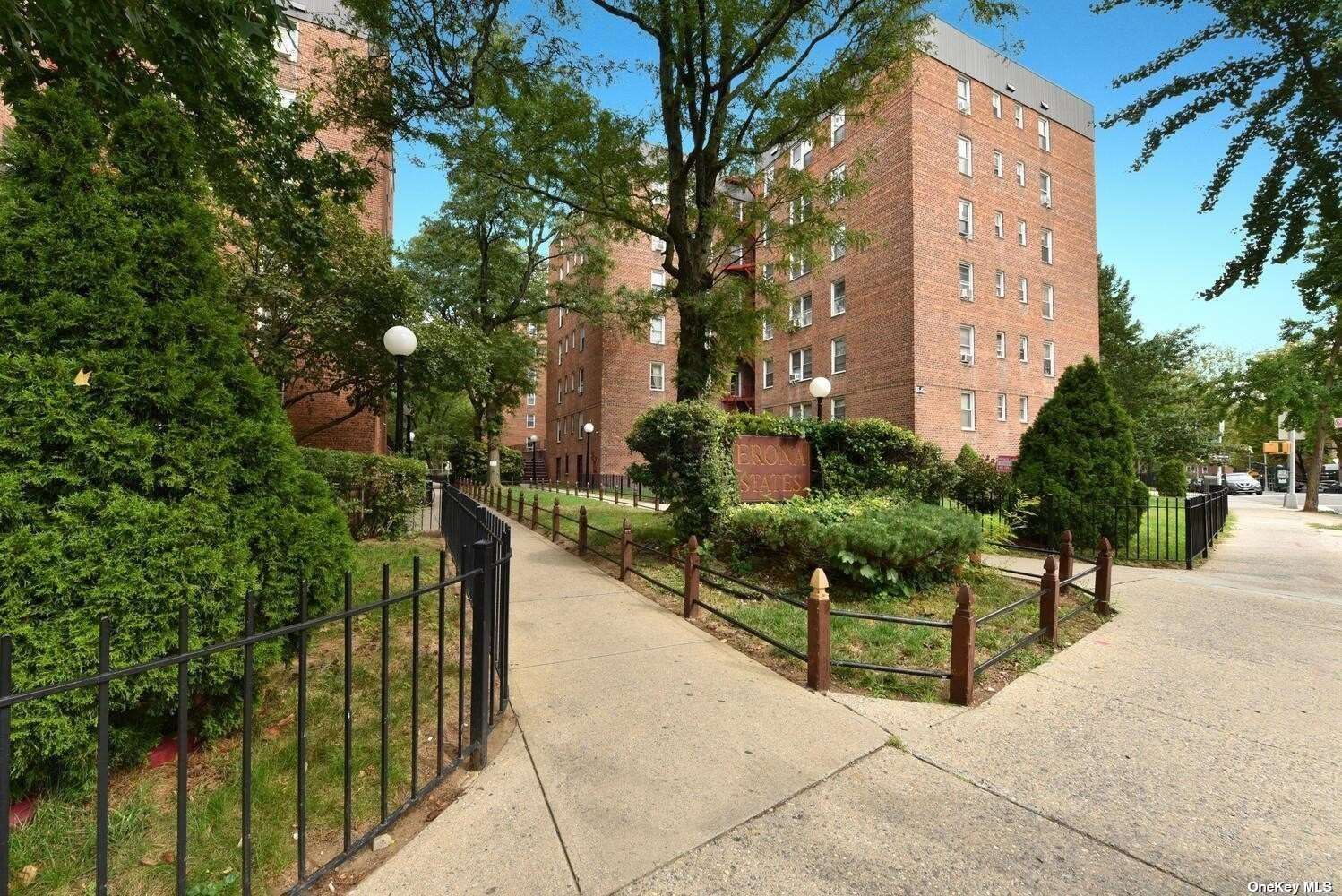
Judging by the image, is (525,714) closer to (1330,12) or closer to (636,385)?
(1330,12)

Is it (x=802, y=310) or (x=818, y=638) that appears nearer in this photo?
(x=818, y=638)

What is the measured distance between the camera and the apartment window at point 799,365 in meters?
27.5

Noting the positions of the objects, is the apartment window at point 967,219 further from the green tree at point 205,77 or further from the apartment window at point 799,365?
the green tree at point 205,77

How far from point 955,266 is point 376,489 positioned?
22.8 meters

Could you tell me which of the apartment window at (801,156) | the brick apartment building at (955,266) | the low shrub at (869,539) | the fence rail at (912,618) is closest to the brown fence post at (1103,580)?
the fence rail at (912,618)

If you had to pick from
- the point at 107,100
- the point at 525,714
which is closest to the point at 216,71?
the point at 107,100

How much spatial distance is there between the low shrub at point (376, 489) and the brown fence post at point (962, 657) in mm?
9856

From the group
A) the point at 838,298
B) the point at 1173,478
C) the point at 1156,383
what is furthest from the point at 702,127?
the point at 1156,383

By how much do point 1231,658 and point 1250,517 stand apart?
19148mm

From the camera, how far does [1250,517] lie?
1836 centimetres

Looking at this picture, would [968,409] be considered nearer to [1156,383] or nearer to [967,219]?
[967,219]

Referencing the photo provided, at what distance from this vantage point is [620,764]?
321cm

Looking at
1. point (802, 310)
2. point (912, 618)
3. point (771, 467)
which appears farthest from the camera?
point (802, 310)

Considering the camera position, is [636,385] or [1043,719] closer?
[1043,719]
